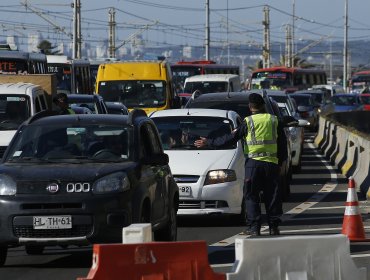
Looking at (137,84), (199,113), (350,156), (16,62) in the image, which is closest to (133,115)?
(199,113)

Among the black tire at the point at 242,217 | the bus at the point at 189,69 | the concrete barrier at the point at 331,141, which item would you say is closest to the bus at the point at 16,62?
the concrete barrier at the point at 331,141

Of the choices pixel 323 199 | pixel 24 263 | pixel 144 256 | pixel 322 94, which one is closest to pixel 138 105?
pixel 323 199

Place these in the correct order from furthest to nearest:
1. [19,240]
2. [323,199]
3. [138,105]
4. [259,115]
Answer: [138,105], [323,199], [259,115], [19,240]

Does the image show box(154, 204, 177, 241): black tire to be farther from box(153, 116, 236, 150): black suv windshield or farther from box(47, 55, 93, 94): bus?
box(47, 55, 93, 94): bus

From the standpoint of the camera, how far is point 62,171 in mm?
12086

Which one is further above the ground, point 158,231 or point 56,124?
point 56,124

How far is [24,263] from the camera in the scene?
499 inches

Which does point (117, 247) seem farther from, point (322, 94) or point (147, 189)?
point (322, 94)

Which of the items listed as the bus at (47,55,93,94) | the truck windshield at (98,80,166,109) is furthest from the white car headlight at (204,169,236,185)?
the bus at (47,55,93,94)

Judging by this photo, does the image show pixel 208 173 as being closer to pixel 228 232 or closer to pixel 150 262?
pixel 228 232

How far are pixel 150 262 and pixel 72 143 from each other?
504 cm

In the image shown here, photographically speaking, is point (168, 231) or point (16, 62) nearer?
point (168, 231)

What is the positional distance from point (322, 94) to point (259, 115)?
50.4 m

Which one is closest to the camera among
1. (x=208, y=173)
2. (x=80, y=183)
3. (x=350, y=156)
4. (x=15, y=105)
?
(x=80, y=183)
